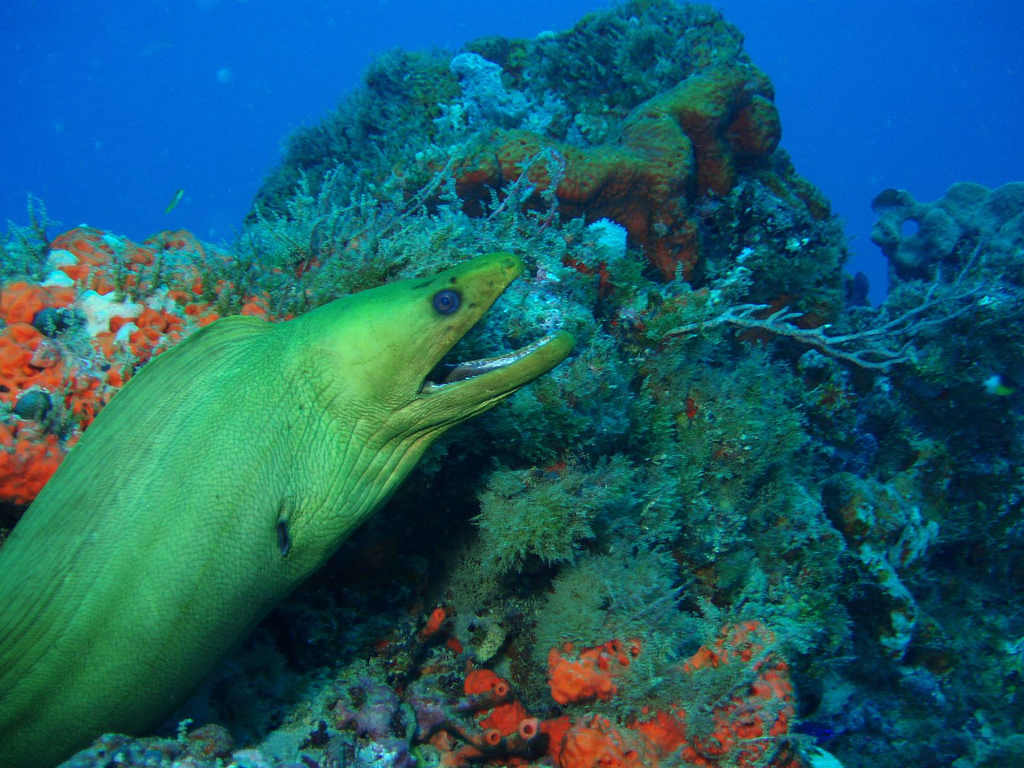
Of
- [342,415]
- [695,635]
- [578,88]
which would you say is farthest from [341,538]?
[578,88]

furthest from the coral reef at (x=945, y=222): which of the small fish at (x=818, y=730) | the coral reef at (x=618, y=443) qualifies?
the small fish at (x=818, y=730)

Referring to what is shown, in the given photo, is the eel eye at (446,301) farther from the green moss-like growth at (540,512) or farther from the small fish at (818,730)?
the small fish at (818,730)

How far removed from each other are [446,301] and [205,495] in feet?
3.61

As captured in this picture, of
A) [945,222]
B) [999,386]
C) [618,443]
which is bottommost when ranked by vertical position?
[618,443]

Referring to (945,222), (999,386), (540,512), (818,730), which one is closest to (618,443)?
(540,512)

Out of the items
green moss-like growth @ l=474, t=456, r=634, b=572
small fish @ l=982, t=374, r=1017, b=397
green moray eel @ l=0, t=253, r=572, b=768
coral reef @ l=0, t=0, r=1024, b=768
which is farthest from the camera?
small fish @ l=982, t=374, r=1017, b=397

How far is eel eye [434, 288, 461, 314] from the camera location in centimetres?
205

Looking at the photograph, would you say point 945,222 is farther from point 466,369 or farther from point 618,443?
point 466,369

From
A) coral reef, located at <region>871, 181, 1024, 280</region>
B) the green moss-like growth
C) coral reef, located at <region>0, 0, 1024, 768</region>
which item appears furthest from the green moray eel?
coral reef, located at <region>871, 181, 1024, 280</region>

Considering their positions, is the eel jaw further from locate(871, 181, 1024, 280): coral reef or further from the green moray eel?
locate(871, 181, 1024, 280): coral reef

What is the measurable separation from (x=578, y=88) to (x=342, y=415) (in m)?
6.86

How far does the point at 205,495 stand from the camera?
1939 mm

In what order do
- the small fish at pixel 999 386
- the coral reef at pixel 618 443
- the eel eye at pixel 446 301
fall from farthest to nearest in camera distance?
1. the small fish at pixel 999 386
2. the coral reef at pixel 618 443
3. the eel eye at pixel 446 301

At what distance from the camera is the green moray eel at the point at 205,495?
192 cm
